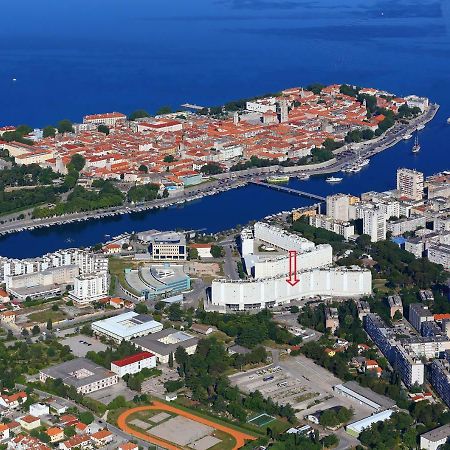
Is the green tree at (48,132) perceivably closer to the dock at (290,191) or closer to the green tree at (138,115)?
the green tree at (138,115)

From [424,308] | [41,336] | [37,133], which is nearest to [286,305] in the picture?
[424,308]

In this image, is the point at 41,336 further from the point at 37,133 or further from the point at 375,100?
the point at 375,100

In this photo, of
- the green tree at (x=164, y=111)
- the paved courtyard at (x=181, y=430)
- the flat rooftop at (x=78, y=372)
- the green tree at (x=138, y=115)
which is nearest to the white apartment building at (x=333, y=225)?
the flat rooftop at (x=78, y=372)

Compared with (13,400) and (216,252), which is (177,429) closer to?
(13,400)

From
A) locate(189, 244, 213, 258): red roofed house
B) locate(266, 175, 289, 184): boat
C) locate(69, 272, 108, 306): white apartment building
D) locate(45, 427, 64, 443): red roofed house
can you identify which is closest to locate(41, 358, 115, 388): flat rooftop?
locate(45, 427, 64, 443): red roofed house

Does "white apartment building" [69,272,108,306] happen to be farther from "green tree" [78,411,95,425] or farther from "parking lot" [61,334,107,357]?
"green tree" [78,411,95,425]

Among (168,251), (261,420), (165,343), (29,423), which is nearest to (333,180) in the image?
(168,251)
